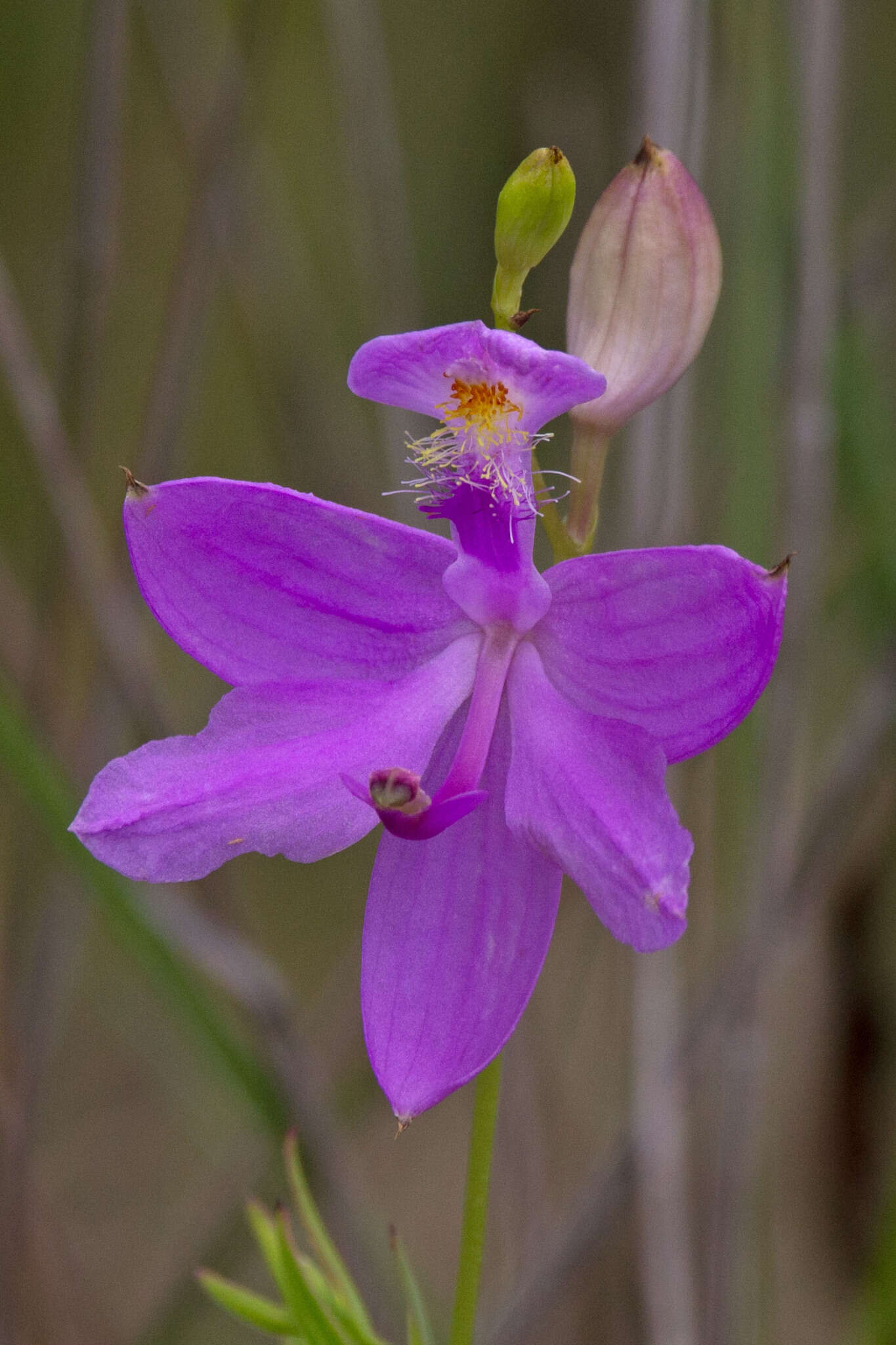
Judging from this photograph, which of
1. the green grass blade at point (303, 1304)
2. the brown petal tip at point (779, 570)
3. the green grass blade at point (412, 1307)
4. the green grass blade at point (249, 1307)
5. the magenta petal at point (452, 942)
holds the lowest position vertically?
the green grass blade at point (249, 1307)

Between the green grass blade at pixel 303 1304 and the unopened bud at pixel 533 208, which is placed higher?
the unopened bud at pixel 533 208

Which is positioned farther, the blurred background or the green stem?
the blurred background

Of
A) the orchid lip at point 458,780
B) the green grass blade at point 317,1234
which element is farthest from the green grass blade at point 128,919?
the orchid lip at point 458,780

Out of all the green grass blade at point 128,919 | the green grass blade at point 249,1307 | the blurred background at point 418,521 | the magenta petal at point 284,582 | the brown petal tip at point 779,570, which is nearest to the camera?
the brown petal tip at point 779,570

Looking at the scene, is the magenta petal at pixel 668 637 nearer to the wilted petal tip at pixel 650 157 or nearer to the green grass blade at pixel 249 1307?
the wilted petal tip at pixel 650 157

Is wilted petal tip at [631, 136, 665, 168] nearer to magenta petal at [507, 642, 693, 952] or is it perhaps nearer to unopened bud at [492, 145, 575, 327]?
unopened bud at [492, 145, 575, 327]

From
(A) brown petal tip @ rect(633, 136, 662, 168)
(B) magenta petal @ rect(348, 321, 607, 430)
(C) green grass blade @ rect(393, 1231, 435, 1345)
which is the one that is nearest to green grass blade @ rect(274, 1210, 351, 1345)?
(C) green grass blade @ rect(393, 1231, 435, 1345)
